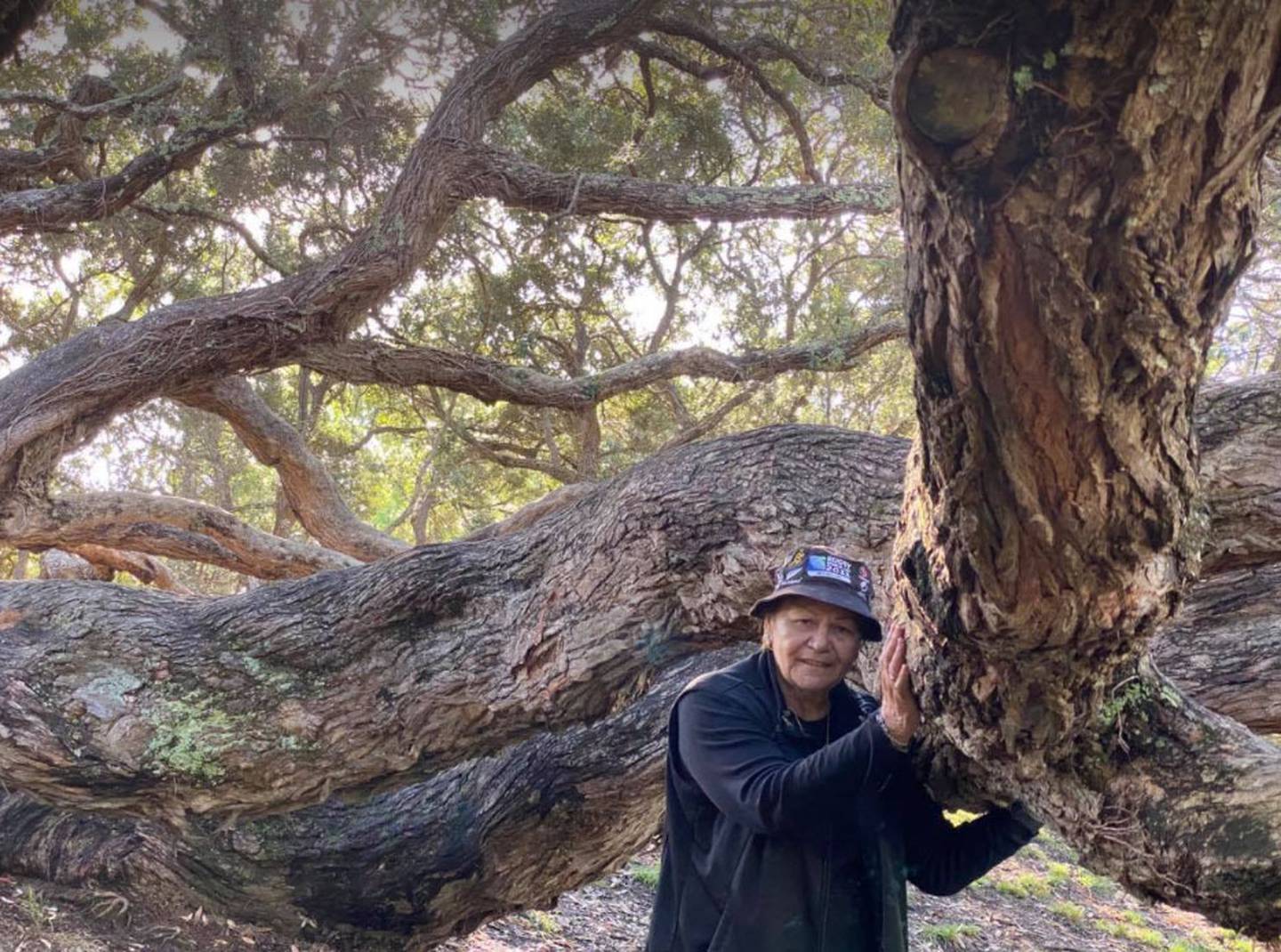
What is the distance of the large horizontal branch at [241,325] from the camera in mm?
5117

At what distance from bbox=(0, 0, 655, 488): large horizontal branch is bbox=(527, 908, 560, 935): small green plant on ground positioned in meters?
3.44

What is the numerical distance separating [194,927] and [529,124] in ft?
19.4

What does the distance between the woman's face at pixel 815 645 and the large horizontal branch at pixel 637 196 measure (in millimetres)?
3774

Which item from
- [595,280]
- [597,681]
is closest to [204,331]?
[597,681]

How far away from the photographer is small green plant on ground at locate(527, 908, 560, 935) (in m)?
5.59

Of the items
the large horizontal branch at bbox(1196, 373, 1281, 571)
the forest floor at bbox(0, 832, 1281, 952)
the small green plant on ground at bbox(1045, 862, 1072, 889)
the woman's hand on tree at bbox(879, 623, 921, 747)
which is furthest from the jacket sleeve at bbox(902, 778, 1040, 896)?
the small green plant on ground at bbox(1045, 862, 1072, 889)

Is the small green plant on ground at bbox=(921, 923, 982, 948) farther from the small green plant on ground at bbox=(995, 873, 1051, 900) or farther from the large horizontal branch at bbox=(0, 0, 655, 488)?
the large horizontal branch at bbox=(0, 0, 655, 488)

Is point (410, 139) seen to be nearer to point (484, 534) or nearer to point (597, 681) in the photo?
point (484, 534)

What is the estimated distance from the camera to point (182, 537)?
282 inches

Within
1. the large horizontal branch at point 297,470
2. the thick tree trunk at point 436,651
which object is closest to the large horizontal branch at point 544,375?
the large horizontal branch at point 297,470

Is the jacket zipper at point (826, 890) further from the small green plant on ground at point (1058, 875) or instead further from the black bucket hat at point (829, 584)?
the small green plant on ground at point (1058, 875)

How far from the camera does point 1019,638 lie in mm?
1791

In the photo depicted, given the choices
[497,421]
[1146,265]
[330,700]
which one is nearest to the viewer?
[1146,265]

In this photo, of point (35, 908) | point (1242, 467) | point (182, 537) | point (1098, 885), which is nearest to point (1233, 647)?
point (1242, 467)
